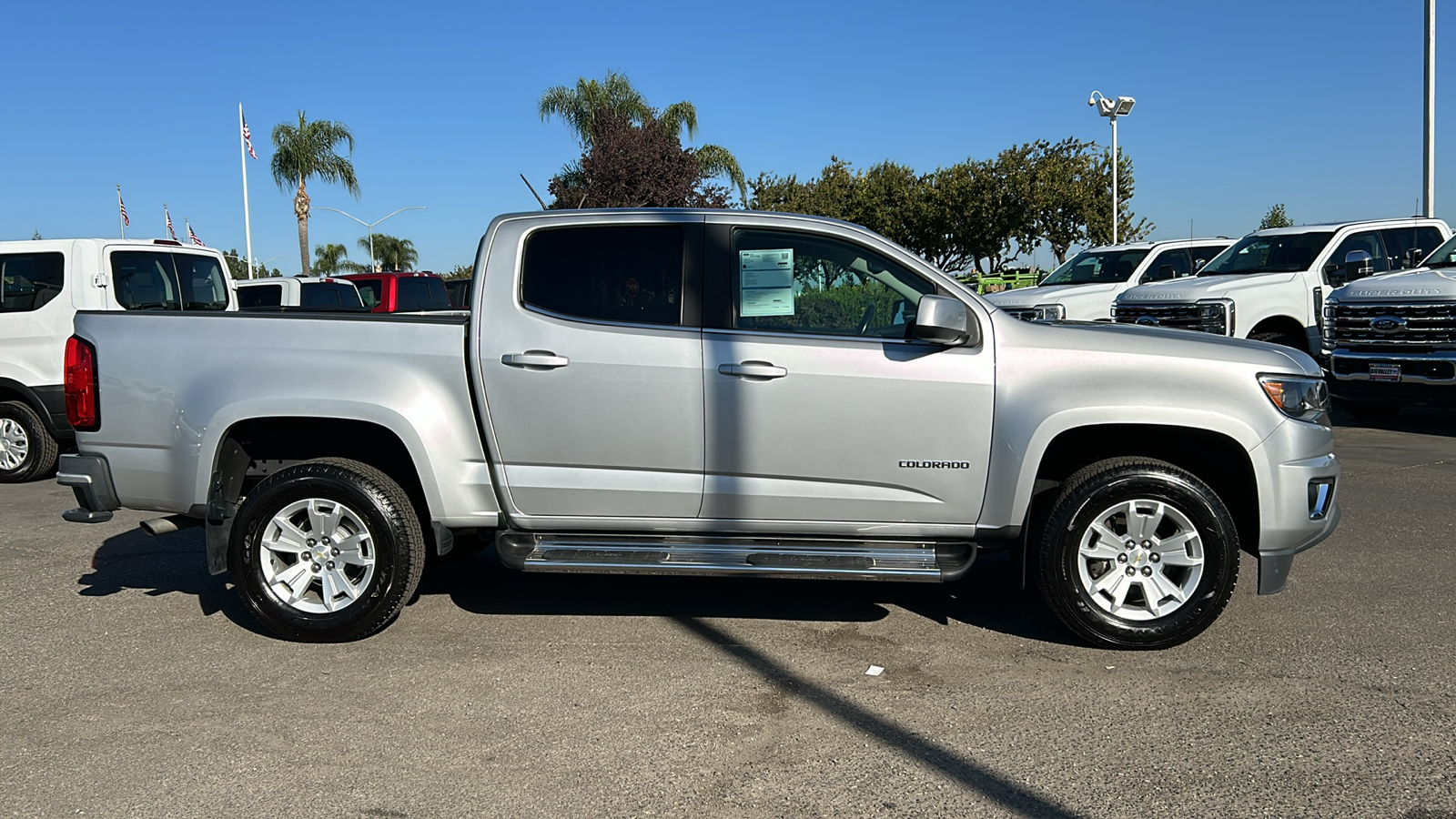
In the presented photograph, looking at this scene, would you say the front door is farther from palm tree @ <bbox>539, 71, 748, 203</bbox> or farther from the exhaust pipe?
palm tree @ <bbox>539, 71, 748, 203</bbox>

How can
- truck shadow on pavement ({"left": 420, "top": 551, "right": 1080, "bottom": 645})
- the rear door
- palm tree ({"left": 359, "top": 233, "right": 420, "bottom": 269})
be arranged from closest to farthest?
the rear door < truck shadow on pavement ({"left": 420, "top": 551, "right": 1080, "bottom": 645}) < palm tree ({"left": 359, "top": 233, "right": 420, "bottom": 269})

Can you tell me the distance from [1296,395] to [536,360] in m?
3.27

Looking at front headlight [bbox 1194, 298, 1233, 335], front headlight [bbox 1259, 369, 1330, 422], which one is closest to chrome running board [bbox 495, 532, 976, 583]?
front headlight [bbox 1259, 369, 1330, 422]

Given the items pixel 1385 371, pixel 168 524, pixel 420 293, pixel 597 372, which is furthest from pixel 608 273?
pixel 420 293

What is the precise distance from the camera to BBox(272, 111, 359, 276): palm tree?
37.9 meters

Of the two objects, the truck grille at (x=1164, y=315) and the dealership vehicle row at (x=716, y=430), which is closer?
the dealership vehicle row at (x=716, y=430)

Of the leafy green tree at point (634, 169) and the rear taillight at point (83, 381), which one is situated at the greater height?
the leafy green tree at point (634, 169)

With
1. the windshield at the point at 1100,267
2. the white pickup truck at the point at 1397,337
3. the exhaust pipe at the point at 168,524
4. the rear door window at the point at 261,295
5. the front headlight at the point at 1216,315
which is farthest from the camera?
the windshield at the point at 1100,267

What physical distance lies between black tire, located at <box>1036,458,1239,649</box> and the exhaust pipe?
3.90 meters

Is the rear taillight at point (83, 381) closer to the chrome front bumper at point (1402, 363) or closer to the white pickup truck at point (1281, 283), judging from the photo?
the white pickup truck at point (1281, 283)

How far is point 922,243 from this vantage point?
48.2 m

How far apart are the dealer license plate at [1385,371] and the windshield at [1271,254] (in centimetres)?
230

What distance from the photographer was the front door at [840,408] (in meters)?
4.83

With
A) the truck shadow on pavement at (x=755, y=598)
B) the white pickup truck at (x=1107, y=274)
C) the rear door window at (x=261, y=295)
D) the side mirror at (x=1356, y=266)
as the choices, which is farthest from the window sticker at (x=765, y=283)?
the rear door window at (x=261, y=295)
